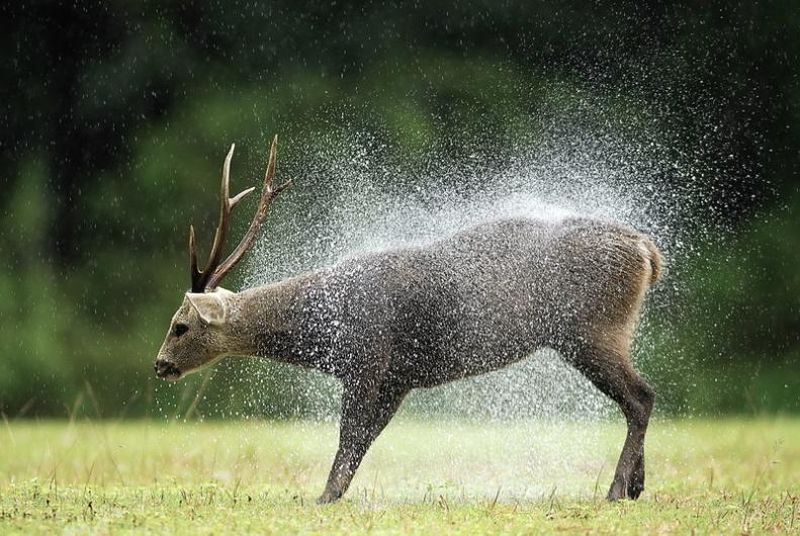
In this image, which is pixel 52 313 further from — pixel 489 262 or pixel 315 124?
pixel 489 262

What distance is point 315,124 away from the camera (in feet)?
41.8

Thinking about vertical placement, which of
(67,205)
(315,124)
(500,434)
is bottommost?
(500,434)

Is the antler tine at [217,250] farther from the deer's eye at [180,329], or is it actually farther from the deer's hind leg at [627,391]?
the deer's hind leg at [627,391]

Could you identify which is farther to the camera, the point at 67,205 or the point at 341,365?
the point at 67,205

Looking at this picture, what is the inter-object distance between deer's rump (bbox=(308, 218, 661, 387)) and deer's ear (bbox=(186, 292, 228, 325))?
0.48 m

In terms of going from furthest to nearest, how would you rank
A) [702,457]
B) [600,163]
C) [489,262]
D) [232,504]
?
[600,163] → [702,457] → [489,262] → [232,504]

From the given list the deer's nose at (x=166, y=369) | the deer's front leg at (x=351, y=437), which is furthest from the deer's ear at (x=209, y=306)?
the deer's front leg at (x=351, y=437)

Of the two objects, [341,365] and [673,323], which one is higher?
[341,365]

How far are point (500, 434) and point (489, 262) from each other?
4.10 m

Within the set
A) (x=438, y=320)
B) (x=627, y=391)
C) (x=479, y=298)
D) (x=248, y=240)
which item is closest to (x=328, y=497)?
(x=438, y=320)

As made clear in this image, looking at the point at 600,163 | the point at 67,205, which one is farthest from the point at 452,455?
the point at 67,205

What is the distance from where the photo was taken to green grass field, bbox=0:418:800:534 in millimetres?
5434

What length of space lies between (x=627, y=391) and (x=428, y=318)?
3.43ft

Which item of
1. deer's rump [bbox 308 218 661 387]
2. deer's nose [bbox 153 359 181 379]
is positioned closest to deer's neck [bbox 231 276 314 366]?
deer's rump [bbox 308 218 661 387]
